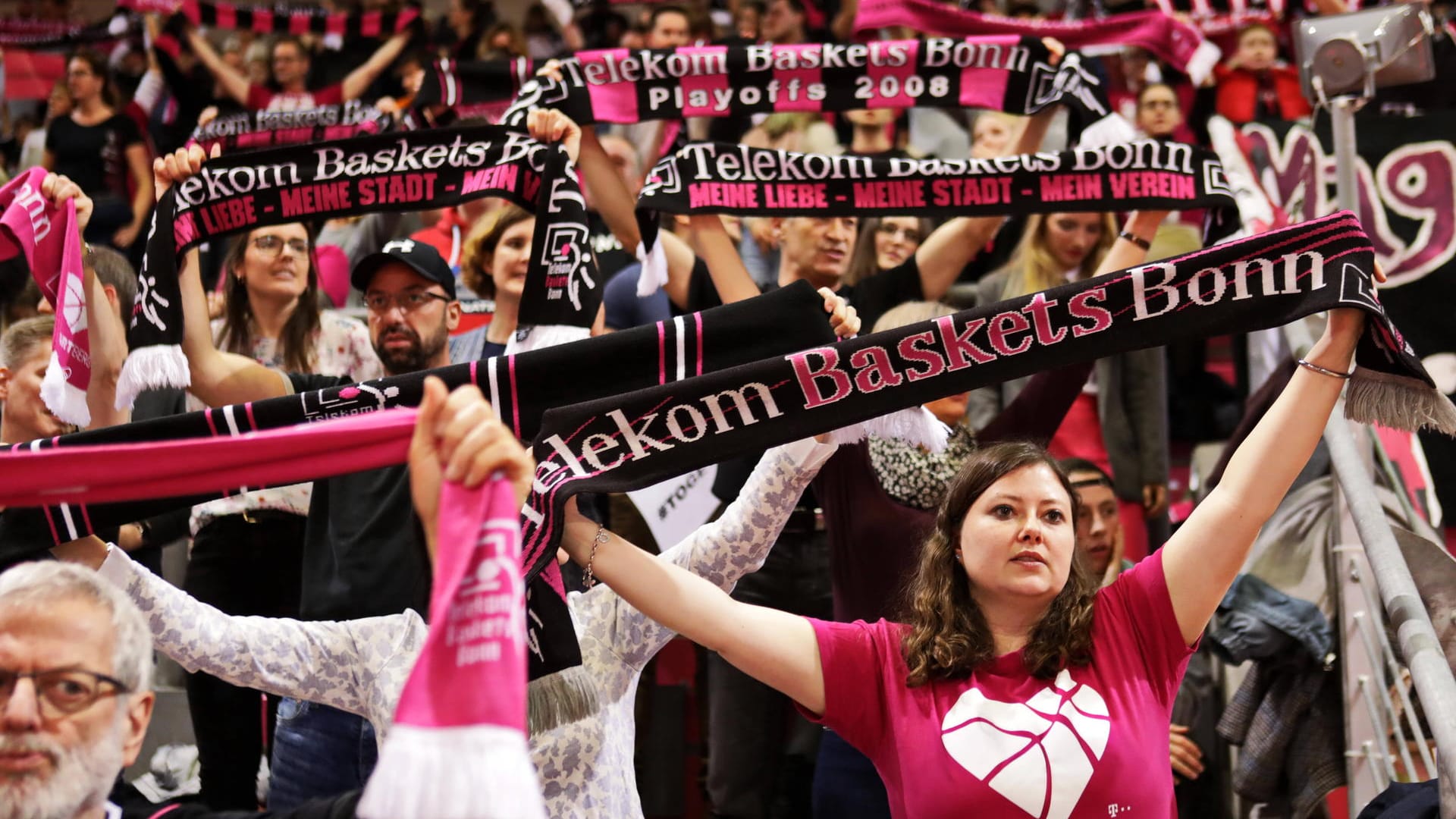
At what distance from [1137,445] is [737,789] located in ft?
5.39

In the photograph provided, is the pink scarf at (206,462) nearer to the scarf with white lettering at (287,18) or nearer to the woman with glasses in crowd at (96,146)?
the woman with glasses in crowd at (96,146)

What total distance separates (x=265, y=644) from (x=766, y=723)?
131 centimetres

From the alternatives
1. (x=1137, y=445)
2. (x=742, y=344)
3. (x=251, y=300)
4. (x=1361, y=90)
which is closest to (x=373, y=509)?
(x=742, y=344)

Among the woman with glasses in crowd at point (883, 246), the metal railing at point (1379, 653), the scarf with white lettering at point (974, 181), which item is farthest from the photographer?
the woman with glasses in crowd at point (883, 246)

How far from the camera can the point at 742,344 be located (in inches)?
110

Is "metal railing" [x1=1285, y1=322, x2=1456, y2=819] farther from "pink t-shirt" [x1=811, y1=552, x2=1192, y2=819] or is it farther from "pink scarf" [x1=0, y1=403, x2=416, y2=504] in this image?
"pink scarf" [x1=0, y1=403, x2=416, y2=504]

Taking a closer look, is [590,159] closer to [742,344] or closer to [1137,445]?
[742,344]

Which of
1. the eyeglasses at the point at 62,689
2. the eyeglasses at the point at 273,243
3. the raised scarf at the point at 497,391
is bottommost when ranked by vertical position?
the eyeglasses at the point at 62,689

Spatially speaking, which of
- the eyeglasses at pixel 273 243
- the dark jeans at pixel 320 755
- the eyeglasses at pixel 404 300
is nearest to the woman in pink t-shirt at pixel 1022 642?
the dark jeans at pixel 320 755

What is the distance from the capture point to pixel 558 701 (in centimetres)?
257

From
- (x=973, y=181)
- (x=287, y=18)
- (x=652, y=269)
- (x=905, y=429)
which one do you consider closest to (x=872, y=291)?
(x=973, y=181)

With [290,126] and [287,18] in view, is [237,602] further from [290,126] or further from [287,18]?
[287,18]

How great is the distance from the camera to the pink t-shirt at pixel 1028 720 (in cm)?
235

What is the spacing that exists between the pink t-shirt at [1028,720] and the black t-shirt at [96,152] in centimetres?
552
